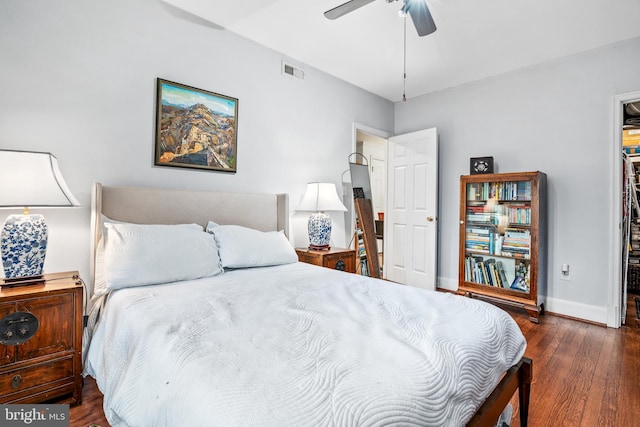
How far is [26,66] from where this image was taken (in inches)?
77.2

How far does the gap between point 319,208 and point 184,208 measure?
1.32 metres

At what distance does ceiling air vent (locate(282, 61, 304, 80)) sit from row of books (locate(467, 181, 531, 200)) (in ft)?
7.48

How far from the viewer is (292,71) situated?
340 cm

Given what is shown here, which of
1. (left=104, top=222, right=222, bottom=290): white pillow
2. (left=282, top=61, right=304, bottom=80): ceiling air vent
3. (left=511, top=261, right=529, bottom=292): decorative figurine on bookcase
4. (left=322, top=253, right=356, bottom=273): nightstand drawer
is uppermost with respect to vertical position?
(left=282, top=61, right=304, bottom=80): ceiling air vent

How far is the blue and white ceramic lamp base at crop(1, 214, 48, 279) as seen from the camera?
1.66 meters

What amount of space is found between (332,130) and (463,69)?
5.26 ft

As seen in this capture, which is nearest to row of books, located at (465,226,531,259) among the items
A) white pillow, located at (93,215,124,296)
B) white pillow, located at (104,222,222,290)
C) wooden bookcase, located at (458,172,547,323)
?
wooden bookcase, located at (458,172,547,323)

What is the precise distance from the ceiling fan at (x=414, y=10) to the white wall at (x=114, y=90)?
4.12ft

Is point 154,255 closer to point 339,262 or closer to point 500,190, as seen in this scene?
point 339,262

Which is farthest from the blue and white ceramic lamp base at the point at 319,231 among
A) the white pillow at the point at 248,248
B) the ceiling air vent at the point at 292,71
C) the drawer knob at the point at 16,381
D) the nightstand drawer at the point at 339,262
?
the drawer knob at the point at 16,381

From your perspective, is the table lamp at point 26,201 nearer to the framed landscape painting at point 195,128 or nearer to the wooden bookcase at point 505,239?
the framed landscape painting at point 195,128

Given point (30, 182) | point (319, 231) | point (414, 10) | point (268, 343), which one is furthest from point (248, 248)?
point (414, 10)

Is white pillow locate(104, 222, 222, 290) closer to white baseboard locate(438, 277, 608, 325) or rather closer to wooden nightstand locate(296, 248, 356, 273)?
wooden nightstand locate(296, 248, 356, 273)

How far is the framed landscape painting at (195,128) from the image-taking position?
251 centimetres
